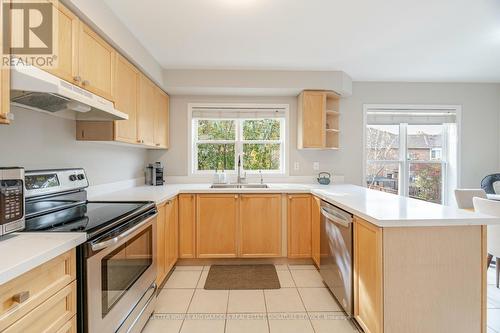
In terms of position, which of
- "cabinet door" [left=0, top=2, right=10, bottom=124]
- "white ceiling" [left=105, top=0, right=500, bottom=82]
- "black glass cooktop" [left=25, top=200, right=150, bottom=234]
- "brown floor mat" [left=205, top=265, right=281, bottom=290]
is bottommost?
"brown floor mat" [left=205, top=265, right=281, bottom=290]

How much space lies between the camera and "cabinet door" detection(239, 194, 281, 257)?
307cm

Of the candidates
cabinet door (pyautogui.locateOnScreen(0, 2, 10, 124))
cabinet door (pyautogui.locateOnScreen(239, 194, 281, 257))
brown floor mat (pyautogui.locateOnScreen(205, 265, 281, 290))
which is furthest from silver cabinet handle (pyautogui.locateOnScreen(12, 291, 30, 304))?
cabinet door (pyautogui.locateOnScreen(239, 194, 281, 257))

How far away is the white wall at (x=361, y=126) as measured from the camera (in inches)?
147

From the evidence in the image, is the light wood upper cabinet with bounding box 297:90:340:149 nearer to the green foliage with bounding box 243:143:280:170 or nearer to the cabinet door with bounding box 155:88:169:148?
the green foliage with bounding box 243:143:280:170

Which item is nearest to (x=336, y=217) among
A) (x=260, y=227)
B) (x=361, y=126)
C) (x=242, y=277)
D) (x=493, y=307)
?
(x=260, y=227)

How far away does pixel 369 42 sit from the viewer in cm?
262

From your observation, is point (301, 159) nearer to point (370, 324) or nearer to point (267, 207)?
point (267, 207)

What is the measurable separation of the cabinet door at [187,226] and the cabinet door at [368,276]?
1.82 metres

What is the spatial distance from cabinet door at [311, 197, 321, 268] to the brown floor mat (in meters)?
0.49

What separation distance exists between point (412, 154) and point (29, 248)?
4.44m

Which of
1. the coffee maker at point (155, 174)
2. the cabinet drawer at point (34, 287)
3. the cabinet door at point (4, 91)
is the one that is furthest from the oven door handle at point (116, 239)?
the coffee maker at point (155, 174)

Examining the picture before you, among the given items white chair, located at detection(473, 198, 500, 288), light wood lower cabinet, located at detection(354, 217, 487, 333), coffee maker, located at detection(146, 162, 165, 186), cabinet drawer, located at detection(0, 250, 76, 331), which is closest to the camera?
cabinet drawer, located at detection(0, 250, 76, 331)

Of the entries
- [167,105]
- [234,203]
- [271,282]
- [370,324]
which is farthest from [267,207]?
[167,105]

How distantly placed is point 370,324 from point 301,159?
7.81 ft
